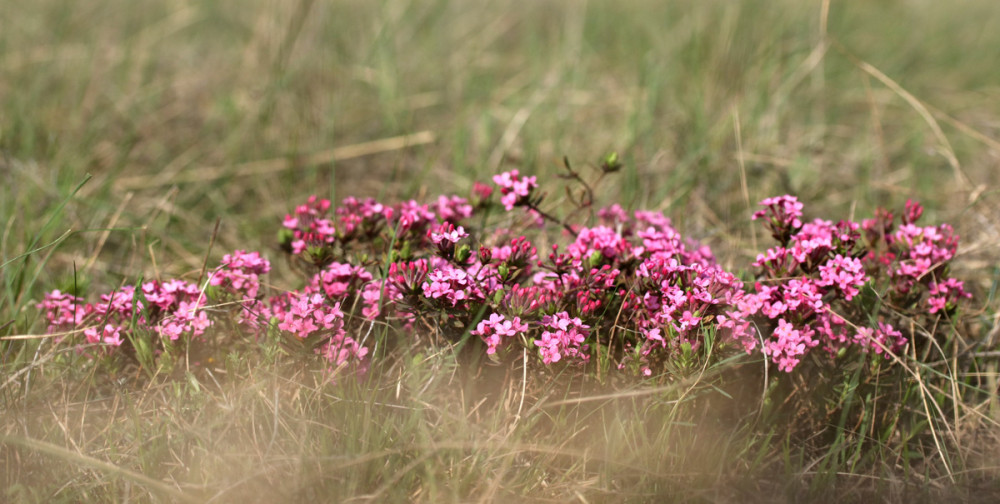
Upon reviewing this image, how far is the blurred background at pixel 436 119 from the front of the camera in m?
3.69

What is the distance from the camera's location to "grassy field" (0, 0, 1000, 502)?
2074 millimetres

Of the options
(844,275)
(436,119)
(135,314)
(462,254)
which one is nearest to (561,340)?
(462,254)

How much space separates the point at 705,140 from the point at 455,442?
7.83 ft

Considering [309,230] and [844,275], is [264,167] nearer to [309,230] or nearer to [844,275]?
[309,230]

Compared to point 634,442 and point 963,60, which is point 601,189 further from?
point 963,60

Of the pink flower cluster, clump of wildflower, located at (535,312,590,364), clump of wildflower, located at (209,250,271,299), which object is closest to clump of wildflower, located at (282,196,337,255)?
clump of wildflower, located at (209,250,271,299)

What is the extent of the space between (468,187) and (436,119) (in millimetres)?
908

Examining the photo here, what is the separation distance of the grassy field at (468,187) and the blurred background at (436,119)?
23 mm

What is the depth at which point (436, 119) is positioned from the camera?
4.72 metres

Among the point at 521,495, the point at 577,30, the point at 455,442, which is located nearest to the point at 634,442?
the point at 521,495

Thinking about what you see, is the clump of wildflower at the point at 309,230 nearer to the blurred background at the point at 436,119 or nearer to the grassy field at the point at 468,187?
the grassy field at the point at 468,187

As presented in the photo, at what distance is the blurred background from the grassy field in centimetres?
2

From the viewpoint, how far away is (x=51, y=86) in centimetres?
451

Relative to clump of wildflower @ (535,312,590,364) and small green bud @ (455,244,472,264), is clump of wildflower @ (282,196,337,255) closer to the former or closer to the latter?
small green bud @ (455,244,472,264)
